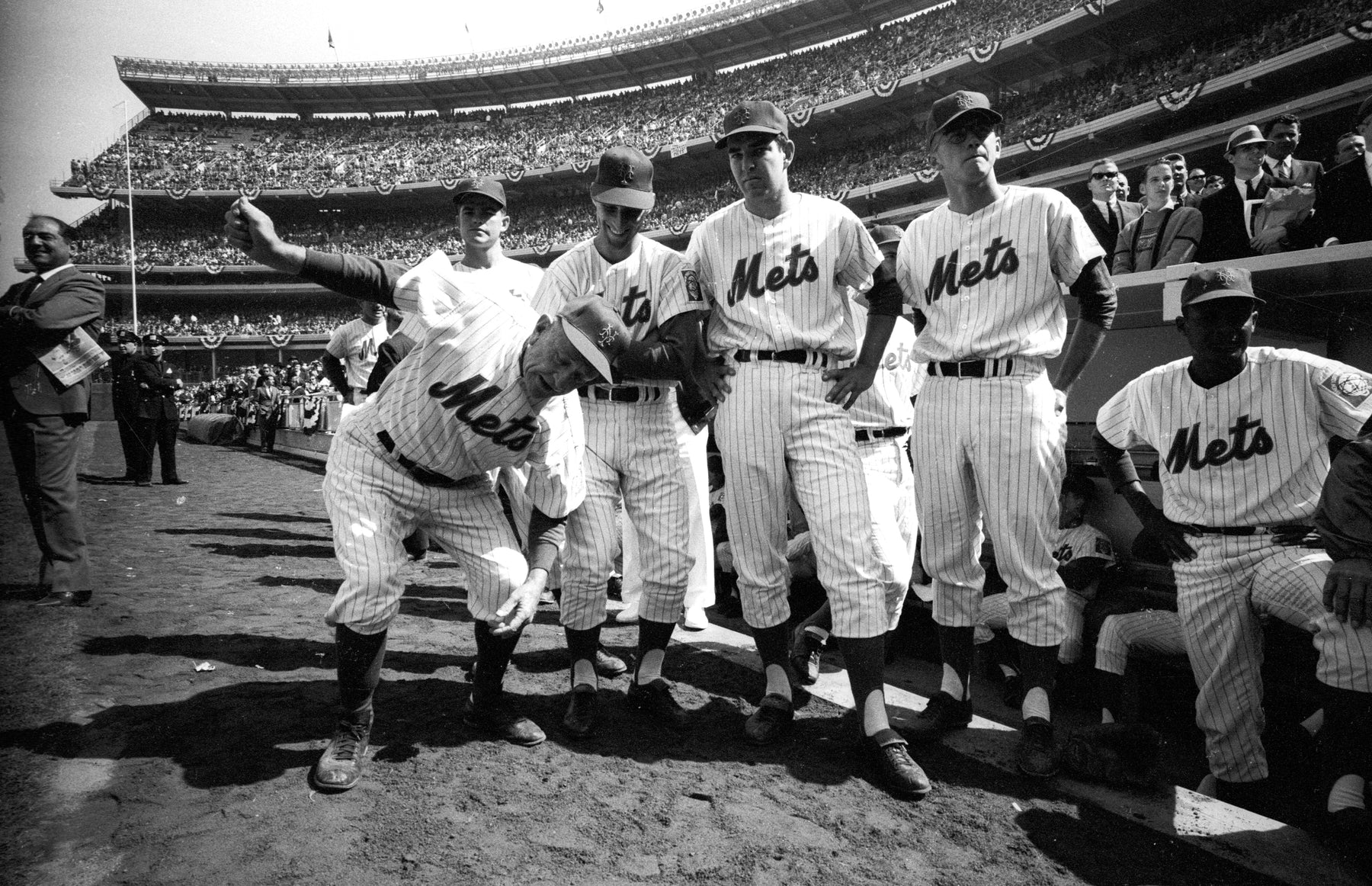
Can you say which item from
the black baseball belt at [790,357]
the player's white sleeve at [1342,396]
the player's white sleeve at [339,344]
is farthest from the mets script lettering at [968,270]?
the player's white sleeve at [339,344]

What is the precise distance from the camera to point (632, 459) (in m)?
2.99

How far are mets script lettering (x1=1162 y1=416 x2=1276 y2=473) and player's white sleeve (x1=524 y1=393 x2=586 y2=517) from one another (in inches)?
81.9

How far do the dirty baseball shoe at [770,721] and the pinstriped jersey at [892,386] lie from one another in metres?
1.17

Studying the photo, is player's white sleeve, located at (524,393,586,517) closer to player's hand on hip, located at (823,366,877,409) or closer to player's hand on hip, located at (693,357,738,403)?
player's hand on hip, located at (693,357,738,403)

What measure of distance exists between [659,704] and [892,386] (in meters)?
1.90

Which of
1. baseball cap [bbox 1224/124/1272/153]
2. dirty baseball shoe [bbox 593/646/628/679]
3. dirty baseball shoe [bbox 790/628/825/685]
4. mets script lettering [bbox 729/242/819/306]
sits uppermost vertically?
baseball cap [bbox 1224/124/1272/153]

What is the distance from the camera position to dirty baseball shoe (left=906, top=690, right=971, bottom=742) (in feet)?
9.18

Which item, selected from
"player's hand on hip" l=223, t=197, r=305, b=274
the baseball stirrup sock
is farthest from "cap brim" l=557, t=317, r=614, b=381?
the baseball stirrup sock

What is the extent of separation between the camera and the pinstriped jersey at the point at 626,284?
2.99m

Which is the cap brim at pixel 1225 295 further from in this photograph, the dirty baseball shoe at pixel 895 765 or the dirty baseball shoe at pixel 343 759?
the dirty baseball shoe at pixel 343 759

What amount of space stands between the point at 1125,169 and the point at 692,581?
54.9 ft

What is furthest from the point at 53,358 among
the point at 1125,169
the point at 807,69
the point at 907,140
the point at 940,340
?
the point at 807,69

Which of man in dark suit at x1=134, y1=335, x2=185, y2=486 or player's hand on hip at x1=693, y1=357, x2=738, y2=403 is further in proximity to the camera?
man in dark suit at x1=134, y1=335, x2=185, y2=486

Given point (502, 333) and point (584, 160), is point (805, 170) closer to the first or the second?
point (584, 160)
